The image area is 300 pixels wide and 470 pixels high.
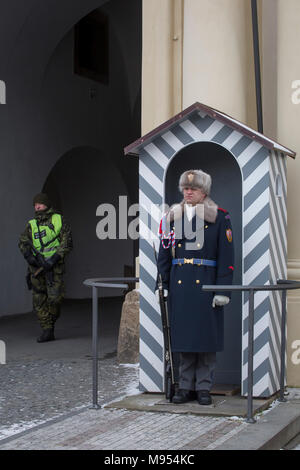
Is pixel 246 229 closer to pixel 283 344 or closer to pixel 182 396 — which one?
pixel 283 344

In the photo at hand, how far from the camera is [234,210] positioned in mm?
6539

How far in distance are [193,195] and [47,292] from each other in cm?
404

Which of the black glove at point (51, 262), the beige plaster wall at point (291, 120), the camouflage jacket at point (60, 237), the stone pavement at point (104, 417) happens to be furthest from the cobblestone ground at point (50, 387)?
the camouflage jacket at point (60, 237)

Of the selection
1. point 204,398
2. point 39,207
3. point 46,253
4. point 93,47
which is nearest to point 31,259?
point 46,253

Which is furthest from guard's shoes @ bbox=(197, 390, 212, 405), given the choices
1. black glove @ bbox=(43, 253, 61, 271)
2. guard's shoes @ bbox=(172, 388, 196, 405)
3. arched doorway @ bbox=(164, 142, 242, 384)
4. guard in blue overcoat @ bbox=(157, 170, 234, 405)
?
black glove @ bbox=(43, 253, 61, 271)

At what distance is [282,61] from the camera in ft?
23.4

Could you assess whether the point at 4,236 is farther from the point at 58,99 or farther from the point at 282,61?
the point at 282,61

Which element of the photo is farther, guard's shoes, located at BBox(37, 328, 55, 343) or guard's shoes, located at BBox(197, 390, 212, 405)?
guard's shoes, located at BBox(37, 328, 55, 343)

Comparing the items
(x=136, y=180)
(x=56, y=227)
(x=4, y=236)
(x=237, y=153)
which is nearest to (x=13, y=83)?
(x=4, y=236)

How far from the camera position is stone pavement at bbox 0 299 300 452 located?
471 centimetres

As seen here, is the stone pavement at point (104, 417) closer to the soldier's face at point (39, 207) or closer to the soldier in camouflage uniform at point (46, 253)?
the soldier in camouflage uniform at point (46, 253)

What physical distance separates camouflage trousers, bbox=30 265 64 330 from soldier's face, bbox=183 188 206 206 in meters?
3.88

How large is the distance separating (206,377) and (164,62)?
317cm

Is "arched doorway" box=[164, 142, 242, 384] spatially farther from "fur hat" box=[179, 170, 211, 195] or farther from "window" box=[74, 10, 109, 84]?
"window" box=[74, 10, 109, 84]
